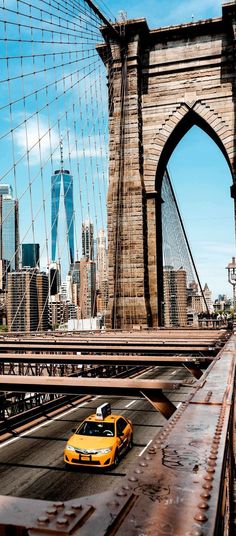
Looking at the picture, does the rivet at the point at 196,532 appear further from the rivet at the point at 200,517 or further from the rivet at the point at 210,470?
the rivet at the point at 210,470

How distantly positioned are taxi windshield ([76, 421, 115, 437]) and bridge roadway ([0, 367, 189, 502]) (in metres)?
0.78

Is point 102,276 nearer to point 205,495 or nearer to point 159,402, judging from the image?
point 159,402

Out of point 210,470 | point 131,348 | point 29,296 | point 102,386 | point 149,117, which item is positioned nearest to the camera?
point 210,470

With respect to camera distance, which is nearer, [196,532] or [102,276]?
[196,532]

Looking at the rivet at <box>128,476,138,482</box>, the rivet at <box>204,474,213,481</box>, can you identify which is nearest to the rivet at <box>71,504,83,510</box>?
the rivet at <box>128,476,138,482</box>

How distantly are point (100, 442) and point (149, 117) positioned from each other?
2086 cm

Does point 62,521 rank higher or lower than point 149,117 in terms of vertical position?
lower

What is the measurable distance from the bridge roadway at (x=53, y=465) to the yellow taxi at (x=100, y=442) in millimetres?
253

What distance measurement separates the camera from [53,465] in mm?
11609

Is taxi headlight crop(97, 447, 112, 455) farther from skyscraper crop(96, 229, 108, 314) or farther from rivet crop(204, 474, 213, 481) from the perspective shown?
skyscraper crop(96, 229, 108, 314)

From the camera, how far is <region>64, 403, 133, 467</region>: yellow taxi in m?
11.3

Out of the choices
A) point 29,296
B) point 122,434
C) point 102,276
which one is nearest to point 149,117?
point 122,434

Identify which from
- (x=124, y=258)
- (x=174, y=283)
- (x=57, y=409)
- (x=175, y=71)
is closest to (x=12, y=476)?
(x=57, y=409)

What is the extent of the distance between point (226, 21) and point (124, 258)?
13701mm
